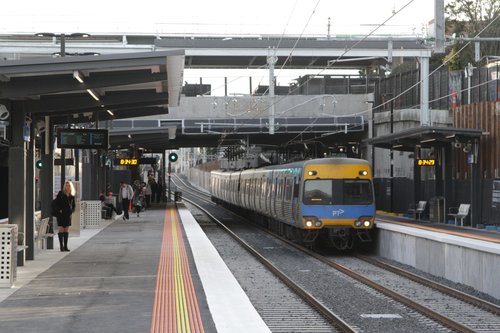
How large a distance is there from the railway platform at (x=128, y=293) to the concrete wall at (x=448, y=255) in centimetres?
467

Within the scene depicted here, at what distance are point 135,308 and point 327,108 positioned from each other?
4008 cm

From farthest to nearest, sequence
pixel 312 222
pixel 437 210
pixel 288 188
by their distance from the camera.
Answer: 1. pixel 437 210
2. pixel 288 188
3. pixel 312 222

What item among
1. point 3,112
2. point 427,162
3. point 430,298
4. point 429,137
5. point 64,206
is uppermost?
point 429,137

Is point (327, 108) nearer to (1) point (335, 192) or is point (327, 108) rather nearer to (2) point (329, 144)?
(2) point (329, 144)

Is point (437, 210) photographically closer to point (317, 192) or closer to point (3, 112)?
point (317, 192)

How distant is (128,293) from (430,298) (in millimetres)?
5498

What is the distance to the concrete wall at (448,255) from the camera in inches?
566

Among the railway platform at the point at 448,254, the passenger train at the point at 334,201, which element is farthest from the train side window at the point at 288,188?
the railway platform at the point at 448,254

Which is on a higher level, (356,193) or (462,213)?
(356,193)

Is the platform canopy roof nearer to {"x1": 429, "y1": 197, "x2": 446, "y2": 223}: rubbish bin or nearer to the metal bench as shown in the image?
{"x1": 429, "y1": 197, "x2": 446, "y2": 223}: rubbish bin

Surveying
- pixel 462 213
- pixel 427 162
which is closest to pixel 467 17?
pixel 427 162

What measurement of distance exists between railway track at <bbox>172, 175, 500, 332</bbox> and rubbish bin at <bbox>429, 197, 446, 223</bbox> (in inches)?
510

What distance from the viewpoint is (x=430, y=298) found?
13.9 m

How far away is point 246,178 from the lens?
38.6 metres
